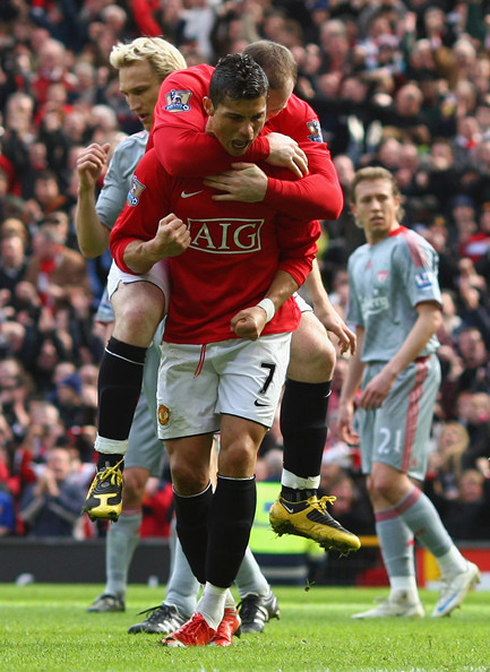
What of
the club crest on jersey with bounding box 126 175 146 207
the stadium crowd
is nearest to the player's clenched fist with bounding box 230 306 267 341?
the club crest on jersey with bounding box 126 175 146 207

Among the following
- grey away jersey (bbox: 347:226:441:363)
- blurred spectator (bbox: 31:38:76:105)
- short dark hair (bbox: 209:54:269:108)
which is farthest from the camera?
blurred spectator (bbox: 31:38:76:105)

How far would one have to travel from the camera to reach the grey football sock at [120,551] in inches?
280

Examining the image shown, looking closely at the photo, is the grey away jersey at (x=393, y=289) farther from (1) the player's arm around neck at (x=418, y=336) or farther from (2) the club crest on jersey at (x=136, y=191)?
(2) the club crest on jersey at (x=136, y=191)

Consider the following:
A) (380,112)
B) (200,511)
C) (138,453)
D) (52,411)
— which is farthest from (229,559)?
(380,112)

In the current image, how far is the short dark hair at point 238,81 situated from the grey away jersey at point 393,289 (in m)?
2.97

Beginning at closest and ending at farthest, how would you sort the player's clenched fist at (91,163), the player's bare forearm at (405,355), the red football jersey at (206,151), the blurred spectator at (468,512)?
the red football jersey at (206,151) < the player's clenched fist at (91,163) < the player's bare forearm at (405,355) < the blurred spectator at (468,512)

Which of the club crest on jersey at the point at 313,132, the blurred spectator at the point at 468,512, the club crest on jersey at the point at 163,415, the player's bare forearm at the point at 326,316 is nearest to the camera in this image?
the club crest on jersey at the point at 163,415

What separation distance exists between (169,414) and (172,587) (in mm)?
1185

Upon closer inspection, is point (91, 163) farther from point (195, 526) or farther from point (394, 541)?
point (394, 541)

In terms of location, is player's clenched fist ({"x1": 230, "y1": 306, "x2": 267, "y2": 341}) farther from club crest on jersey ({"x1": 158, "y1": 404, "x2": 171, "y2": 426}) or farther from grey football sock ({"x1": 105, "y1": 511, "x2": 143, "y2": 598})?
grey football sock ({"x1": 105, "y1": 511, "x2": 143, "y2": 598})

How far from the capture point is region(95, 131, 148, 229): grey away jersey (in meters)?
6.14

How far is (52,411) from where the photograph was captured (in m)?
12.3

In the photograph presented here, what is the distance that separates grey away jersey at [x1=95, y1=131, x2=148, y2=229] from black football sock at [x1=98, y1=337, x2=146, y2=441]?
4.78ft

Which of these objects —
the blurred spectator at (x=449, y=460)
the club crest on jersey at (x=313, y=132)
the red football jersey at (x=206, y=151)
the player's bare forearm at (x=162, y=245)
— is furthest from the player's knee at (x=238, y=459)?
the blurred spectator at (x=449, y=460)
